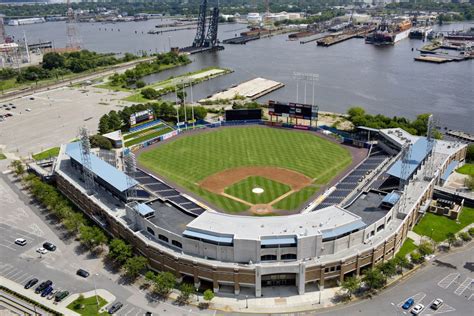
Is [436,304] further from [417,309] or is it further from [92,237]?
[92,237]

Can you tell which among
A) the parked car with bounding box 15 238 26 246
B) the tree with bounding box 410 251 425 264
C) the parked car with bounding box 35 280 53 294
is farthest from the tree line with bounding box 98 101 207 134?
the tree with bounding box 410 251 425 264

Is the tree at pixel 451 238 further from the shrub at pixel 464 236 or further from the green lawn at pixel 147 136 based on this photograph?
the green lawn at pixel 147 136

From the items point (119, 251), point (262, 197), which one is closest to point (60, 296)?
point (119, 251)

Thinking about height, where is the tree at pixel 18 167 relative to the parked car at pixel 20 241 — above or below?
above

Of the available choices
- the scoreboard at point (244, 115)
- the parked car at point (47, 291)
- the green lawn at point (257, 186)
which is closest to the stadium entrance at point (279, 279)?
the green lawn at point (257, 186)

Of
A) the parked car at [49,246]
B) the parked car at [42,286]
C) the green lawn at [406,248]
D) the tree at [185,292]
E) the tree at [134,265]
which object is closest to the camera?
the tree at [185,292]

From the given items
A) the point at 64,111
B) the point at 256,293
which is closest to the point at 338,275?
the point at 256,293

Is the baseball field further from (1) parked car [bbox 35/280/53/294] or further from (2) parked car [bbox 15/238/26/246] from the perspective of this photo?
(1) parked car [bbox 35/280/53/294]
